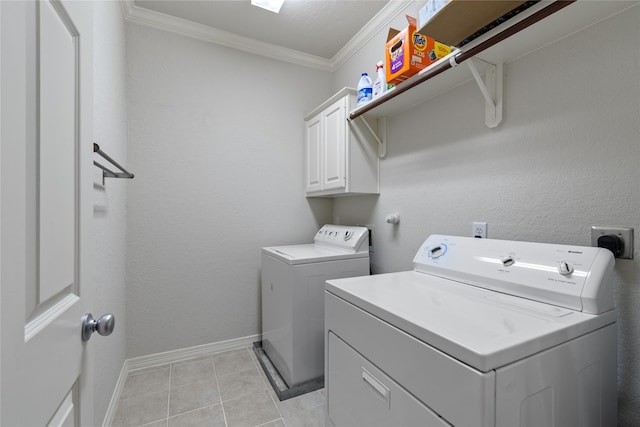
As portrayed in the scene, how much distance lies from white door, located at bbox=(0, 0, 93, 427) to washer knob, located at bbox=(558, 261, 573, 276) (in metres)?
1.35

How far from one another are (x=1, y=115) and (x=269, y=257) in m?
1.83

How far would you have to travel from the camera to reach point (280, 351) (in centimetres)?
197

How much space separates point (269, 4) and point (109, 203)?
1720 mm

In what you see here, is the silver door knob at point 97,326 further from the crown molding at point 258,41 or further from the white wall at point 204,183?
the crown molding at point 258,41

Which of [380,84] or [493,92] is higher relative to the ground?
[380,84]

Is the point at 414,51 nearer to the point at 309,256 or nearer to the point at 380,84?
the point at 380,84

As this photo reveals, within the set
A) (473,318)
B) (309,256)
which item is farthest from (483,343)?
(309,256)

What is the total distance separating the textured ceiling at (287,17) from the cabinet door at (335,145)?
0.65 meters

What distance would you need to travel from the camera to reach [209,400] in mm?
1732

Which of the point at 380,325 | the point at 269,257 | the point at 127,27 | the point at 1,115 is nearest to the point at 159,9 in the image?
the point at 127,27

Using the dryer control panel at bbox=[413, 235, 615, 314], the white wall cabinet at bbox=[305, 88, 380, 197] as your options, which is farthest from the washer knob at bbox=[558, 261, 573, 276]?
the white wall cabinet at bbox=[305, 88, 380, 197]

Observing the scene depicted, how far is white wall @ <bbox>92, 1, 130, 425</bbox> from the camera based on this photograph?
4.32ft

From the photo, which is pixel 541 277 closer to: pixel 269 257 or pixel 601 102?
pixel 601 102

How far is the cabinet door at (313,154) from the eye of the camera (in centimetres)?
240
